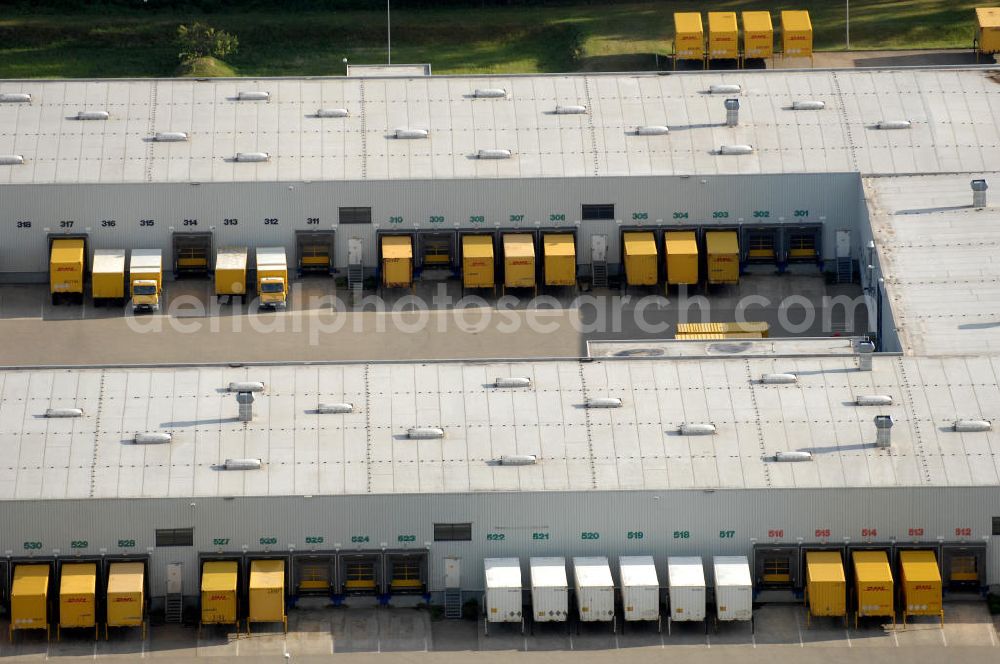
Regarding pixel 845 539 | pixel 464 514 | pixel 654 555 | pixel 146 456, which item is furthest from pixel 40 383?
pixel 845 539

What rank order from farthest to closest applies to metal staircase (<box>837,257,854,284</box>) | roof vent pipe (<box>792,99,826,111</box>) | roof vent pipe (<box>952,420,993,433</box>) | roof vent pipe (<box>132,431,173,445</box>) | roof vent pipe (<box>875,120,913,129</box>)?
roof vent pipe (<box>792,99,826,111</box>) → roof vent pipe (<box>875,120,913,129</box>) → metal staircase (<box>837,257,854,284</box>) → roof vent pipe (<box>952,420,993,433</box>) → roof vent pipe (<box>132,431,173,445</box>)

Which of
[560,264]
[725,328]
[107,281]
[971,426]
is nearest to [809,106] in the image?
[560,264]

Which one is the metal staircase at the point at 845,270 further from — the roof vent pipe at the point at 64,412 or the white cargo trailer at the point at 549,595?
the roof vent pipe at the point at 64,412

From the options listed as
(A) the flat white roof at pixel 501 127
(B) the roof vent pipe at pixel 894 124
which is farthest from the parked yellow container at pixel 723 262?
(B) the roof vent pipe at pixel 894 124

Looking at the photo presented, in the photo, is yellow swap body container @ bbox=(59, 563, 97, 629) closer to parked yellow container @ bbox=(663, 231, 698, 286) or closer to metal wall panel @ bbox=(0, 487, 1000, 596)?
metal wall panel @ bbox=(0, 487, 1000, 596)

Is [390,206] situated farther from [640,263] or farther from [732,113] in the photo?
[732,113]

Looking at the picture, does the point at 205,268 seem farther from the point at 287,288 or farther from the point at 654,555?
the point at 654,555

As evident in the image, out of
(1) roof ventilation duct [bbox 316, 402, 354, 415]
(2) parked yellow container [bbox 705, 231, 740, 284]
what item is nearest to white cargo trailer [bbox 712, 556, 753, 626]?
(1) roof ventilation duct [bbox 316, 402, 354, 415]
